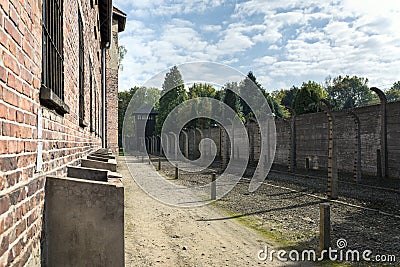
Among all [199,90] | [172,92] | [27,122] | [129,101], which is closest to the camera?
[27,122]

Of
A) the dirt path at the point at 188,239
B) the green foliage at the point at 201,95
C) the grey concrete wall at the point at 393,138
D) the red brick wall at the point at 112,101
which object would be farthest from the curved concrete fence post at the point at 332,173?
the green foliage at the point at 201,95

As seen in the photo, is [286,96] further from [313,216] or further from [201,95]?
[313,216]

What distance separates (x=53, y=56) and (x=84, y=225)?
4.76ft

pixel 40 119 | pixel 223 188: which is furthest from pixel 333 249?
pixel 223 188

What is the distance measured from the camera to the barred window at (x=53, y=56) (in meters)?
2.71

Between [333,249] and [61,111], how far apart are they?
11.4ft

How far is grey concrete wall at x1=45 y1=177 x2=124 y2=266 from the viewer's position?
2475 mm

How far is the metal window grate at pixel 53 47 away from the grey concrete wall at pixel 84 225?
839mm

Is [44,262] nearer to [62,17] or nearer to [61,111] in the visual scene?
[61,111]

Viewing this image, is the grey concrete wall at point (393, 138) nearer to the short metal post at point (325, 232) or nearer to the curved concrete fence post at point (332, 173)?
the curved concrete fence post at point (332, 173)

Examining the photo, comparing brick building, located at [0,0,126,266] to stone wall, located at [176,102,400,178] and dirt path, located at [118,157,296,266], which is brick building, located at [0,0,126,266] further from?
stone wall, located at [176,102,400,178]

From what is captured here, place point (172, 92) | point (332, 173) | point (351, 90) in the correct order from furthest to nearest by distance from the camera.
A: point (351, 90), point (172, 92), point (332, 173)

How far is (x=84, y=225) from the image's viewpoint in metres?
2.49

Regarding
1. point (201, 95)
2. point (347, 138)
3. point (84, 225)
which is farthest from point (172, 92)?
point (84, 225)
